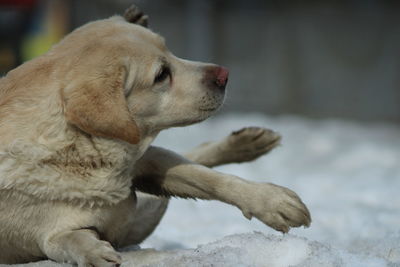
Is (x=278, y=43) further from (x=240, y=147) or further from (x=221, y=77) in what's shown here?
(x=221, y=77)

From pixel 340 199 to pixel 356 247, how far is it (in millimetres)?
1603

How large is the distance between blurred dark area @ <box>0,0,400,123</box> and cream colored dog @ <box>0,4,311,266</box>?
6.19 m

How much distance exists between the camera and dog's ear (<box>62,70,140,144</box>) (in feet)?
10.0

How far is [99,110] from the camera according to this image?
305 centimetres

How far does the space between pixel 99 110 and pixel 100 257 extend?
1.93 feet

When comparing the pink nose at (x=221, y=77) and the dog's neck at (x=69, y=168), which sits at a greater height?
the pink nose at (x=221, y=77)

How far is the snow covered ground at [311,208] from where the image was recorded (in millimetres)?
3045

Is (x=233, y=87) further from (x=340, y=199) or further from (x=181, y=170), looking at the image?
(x=181, y=170)

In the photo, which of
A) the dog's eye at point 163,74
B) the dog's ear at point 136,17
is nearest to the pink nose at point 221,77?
the dog's eye at point 163,74

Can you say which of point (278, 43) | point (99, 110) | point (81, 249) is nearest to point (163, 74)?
point (99, 110)

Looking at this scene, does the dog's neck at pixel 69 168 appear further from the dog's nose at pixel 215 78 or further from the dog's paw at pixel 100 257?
the dog's nose at pixel 215 78

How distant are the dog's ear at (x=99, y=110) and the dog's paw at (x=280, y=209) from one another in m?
0.60

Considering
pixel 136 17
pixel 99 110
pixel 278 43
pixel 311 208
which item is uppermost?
pixel 136 17

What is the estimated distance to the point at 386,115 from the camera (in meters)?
9.51
